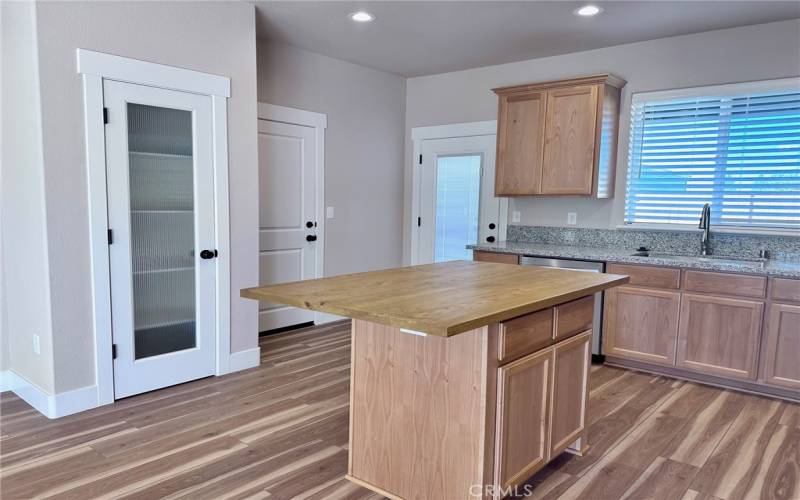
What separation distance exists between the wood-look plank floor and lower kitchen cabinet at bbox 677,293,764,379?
0.17 m

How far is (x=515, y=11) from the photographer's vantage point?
140 inches

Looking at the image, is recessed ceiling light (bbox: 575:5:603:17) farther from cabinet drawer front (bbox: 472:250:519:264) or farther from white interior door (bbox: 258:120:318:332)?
white interior door (bbox: 258:120:318:332)

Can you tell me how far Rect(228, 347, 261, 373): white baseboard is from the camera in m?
3.63

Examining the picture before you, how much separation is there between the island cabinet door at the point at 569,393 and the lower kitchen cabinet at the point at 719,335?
150 cm

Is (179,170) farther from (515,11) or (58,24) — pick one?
(515,11)

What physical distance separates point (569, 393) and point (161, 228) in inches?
99.1

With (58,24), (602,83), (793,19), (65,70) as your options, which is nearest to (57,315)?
(65,70)

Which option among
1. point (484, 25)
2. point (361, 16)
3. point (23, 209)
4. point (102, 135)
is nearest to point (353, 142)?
point (361, 16)

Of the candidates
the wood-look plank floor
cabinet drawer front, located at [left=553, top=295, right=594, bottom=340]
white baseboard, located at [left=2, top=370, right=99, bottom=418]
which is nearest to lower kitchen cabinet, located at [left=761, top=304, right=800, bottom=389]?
the wood-look plank floor

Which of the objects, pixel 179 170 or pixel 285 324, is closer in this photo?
pixel 179 170

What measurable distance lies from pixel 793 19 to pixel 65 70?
458 centimetres

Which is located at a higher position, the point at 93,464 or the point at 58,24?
the point at 58,24

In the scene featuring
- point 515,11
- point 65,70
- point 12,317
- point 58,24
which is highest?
point 515,11

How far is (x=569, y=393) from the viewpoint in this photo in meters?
2.32
